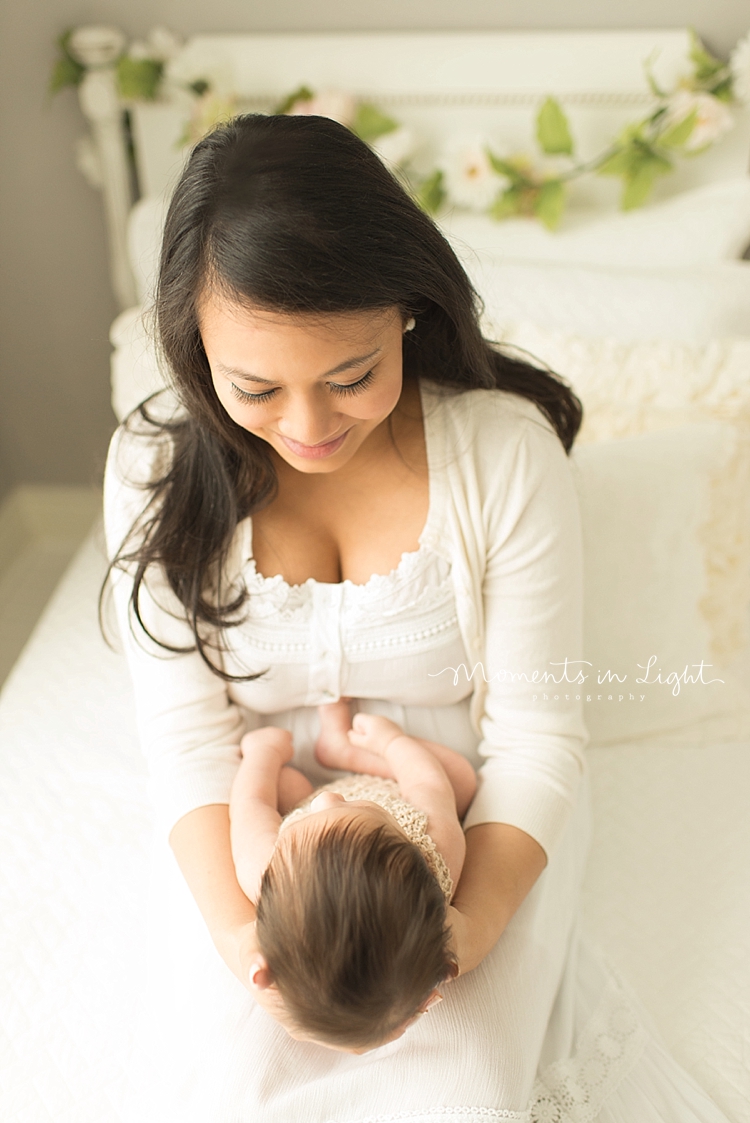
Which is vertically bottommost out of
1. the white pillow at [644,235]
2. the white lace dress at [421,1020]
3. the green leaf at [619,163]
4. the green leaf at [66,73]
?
the white lace dress at [421,1020]

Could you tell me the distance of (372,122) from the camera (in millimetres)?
1891

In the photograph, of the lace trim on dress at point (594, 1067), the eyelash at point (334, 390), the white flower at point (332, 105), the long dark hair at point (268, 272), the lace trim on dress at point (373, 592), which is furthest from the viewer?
the white flower at point (332, 105)

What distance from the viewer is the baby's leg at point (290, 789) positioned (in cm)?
117

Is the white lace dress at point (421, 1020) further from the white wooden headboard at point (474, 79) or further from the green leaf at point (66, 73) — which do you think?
the green leaf at point (66, 73)

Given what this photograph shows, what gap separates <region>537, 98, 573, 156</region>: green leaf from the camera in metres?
1.80

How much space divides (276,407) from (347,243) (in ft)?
0.60

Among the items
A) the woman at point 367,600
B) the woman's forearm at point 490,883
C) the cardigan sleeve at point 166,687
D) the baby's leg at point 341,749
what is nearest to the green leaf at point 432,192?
the woman at point 367,600

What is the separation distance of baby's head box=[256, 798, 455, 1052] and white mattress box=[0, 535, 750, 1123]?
40 cm

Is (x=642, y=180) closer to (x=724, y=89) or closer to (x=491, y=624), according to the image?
(x=724, y=89)

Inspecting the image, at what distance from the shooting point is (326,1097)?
3.13 ft

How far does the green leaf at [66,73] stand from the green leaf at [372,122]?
61 centimetres

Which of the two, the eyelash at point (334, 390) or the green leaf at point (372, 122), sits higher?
the green leaf at point (372, 122)

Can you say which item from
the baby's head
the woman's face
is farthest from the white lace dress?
the woman's face

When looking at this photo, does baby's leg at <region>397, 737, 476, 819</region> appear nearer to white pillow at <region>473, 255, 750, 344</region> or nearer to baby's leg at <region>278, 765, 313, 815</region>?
baby's leg at <region>278, 765, 313, 815</region>
